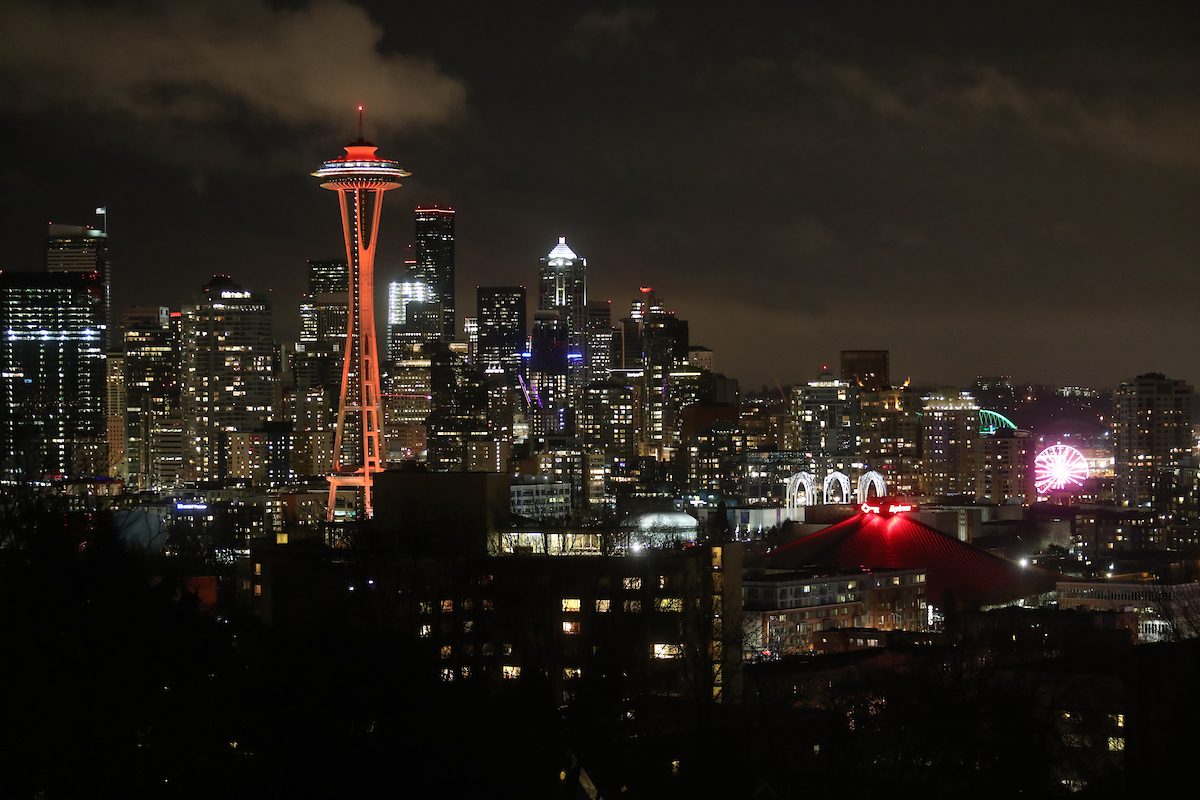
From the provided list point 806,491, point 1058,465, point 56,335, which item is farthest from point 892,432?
point 56,335

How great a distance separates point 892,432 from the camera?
124 metres

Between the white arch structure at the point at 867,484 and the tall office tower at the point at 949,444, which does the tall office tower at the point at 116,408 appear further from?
the tall office tower at the point at 949,444

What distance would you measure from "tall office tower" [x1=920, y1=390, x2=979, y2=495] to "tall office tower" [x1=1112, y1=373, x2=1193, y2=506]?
1128 centimetres

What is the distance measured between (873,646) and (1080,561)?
29.8m

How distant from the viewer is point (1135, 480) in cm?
10894

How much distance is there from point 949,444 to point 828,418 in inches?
389

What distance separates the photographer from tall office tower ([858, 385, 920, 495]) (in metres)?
121

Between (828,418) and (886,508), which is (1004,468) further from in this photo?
(886,508)

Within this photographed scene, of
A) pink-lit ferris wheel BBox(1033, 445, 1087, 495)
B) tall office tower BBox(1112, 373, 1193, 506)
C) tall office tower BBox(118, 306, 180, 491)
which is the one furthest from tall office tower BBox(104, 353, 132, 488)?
tall office tower BBox(1112, 373, 1193, 506)

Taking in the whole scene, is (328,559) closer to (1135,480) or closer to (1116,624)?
(1116,624)

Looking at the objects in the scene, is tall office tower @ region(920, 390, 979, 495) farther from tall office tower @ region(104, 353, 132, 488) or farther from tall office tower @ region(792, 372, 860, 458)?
tall office tower @ region(104, 353, 132, 488)

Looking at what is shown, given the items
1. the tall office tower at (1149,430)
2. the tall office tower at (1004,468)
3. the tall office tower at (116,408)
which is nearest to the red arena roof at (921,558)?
the tall office tower at (1149,430)

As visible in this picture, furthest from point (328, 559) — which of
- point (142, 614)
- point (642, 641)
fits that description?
point (142, 614)

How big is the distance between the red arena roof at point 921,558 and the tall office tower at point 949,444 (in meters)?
55.1
